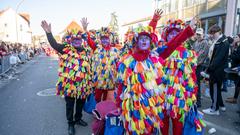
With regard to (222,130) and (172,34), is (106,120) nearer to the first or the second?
(172,34)

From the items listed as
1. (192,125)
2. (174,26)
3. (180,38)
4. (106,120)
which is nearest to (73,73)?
(106,120)

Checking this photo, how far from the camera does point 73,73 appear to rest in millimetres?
4121

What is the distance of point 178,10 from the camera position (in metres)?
21.0

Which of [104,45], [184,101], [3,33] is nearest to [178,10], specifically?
[104,45]

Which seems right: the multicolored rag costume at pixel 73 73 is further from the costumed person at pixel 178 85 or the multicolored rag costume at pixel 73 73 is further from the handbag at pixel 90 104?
the costumed person at pixel 178 85

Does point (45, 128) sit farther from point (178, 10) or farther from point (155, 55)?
point (178, 10)

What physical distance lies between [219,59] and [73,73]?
2.99m

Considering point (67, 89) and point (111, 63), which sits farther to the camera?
point (111, 63)

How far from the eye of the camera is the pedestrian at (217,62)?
4.89 meters

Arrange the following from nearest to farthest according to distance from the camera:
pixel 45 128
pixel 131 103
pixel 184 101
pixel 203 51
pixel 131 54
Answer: pixel 131 103, pixel 131 54, pixel 184 101, pixel 45 128, pixel 203 51

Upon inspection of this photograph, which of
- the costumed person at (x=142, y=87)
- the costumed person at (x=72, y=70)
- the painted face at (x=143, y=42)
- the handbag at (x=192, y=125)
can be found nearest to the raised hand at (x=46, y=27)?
the costumed person at (x=72, y=70)

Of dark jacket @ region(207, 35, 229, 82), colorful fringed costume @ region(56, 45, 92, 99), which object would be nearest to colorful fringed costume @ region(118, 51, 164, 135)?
colorful fringed costume @ region(56, 45, 92, 99)

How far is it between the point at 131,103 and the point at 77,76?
1.58m

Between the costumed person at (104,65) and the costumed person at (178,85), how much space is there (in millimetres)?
1679
